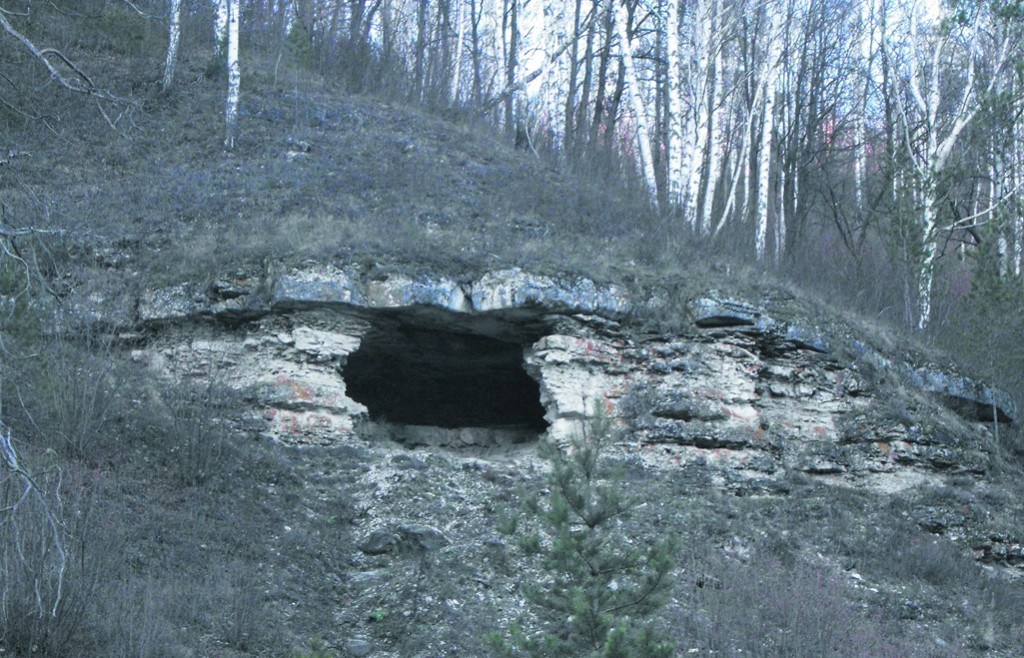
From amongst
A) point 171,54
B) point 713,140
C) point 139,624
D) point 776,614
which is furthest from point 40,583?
point 713,140

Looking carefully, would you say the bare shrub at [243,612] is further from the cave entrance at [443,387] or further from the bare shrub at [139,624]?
the cave entrance at [443,387]

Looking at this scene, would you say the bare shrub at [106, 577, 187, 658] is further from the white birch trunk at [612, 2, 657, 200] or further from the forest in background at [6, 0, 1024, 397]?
the white birch trunk at [612, 2, 657, 200]

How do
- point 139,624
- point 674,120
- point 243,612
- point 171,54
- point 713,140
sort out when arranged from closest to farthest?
1. point 139,624
2. point 243,612
3. point 674,120
4. point 171,54
5. point 713,140

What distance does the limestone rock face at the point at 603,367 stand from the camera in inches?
525

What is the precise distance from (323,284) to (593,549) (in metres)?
6.99

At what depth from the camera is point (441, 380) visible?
1603 centimetres

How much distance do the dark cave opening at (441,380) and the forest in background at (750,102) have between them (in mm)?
3490

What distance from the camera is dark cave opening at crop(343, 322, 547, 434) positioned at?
14.7 m

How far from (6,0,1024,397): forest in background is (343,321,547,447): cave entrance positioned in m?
3.53

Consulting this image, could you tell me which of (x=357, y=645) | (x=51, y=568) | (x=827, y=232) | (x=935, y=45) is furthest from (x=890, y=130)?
(x=51, y=568)

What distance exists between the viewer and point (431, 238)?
1466 centimetres

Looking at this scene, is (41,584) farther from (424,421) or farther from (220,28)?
(220,28)

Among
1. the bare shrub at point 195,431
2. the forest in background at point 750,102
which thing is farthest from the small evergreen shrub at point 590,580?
the forest in background at point 750,102

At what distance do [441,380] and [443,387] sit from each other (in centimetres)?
26
